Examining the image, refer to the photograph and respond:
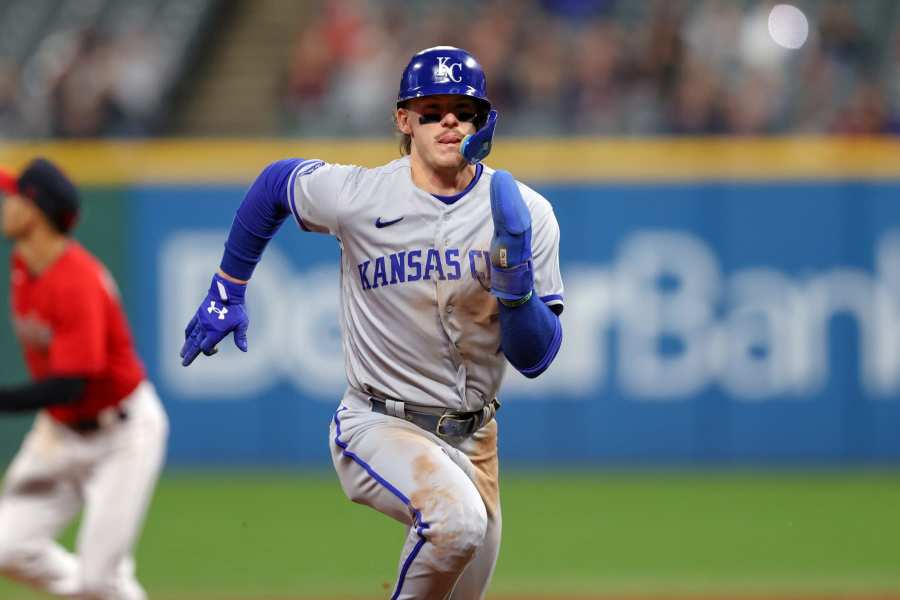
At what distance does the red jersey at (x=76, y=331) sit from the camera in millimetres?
6527

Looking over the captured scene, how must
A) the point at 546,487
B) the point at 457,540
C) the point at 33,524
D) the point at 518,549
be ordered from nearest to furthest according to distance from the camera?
the point at 457,540, the point at 33,524, the point at 518,549, the point at 546,487

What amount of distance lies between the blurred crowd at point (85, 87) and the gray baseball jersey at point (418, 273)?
7.95 meters

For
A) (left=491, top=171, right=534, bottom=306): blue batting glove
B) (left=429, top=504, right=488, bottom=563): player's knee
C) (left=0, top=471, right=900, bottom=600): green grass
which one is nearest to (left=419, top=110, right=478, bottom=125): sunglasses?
(left=491, top=171, right=534, bottom=306): blue batting glove

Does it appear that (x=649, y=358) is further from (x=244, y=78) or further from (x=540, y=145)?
(x=244, y=78)

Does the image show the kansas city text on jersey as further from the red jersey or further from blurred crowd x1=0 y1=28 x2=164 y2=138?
blurred crowd x1=0 y1=28 x2=164 y2=138

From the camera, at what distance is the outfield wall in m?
12.0

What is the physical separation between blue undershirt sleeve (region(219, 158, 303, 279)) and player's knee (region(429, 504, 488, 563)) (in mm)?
1253

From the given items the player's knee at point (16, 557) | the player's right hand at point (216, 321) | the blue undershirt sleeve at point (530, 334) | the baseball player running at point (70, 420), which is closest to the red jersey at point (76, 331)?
the baseball player running at point (70, 420)

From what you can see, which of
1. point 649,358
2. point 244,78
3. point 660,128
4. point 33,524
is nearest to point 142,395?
point 33,524

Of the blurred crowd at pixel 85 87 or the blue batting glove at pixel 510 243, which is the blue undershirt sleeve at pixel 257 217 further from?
the blurred crowd at pixel 85 87

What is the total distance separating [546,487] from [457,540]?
6504 millimetres

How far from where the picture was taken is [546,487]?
37.8 feet

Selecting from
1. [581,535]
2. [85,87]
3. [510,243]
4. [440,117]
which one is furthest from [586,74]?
[510,243]

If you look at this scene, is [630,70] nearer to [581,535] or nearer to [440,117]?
[581,535]
